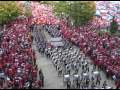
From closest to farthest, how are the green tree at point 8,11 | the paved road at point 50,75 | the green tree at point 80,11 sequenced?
1. the paved road at point 50,75
2. the green tree at point 8,11
3. the green tree at point 80,11

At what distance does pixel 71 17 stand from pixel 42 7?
19.0 meters

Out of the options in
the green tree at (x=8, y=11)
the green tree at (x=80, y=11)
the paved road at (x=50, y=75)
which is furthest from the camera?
the green tree at (x=80, y=11)

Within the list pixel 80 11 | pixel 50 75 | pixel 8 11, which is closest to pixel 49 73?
pixel 50 75

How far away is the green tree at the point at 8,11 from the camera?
61.3 meters

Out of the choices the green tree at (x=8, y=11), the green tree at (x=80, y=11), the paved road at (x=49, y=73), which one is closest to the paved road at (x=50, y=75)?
the paved road at (x=49, y=73)

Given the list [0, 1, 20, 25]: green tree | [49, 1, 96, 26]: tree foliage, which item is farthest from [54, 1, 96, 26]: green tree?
[0, 1, 20, 25]: green tree

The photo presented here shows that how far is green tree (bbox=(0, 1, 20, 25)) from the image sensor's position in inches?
2412

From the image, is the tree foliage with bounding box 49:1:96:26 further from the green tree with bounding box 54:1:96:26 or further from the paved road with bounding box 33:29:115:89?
the paved road with bounding box 33:29:115:89

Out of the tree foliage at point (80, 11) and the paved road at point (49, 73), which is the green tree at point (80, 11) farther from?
the paved road at point (49, 73)

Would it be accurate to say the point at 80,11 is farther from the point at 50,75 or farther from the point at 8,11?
the point at 50,75

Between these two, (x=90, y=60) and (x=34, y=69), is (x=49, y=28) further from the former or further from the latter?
(x=34, y=69)

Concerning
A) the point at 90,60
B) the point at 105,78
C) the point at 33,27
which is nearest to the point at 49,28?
the point at 33,27

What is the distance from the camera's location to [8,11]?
62.0 m

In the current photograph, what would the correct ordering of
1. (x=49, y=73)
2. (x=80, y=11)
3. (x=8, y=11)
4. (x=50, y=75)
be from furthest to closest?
(x=80, y=11) < (x=8, y=11) < (x=49, y=73) < (x=50, y=75)
